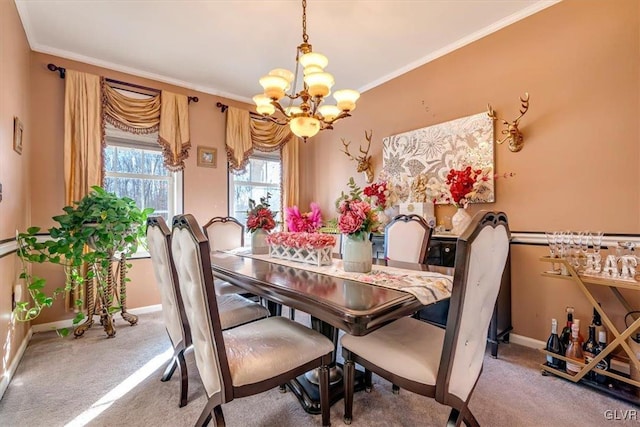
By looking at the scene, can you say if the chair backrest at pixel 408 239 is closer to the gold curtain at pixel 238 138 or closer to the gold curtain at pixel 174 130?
the gold curtain at pixel 238 138

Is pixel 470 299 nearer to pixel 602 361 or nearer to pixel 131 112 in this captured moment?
pixel 602 361

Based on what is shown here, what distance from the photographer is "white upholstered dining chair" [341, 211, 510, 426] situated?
3.53 feet

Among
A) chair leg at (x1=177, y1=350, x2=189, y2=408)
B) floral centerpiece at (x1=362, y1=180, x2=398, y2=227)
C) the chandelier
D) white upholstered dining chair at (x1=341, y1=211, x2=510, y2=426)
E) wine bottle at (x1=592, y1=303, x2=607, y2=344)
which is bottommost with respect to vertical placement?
chair leg at (x1=177, y1=350, x2=189, y2=408)

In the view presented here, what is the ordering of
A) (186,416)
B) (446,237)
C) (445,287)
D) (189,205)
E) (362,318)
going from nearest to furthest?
(362,318) < (445,287) < (186,416) < (446,237) < (189,205)

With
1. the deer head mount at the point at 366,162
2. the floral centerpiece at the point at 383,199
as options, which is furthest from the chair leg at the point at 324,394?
the deer head mount at the point at 366,162

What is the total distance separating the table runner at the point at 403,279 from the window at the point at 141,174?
230 cm

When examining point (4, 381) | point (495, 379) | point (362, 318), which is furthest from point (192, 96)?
point (495, 379)

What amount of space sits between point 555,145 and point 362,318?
2242 mm

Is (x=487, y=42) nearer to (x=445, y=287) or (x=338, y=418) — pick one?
(x=445, y=287)

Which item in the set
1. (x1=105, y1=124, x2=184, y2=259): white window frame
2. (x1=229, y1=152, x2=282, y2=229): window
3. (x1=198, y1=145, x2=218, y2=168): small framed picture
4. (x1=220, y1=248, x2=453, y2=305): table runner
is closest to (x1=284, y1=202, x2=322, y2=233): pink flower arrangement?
(x1=220, y1=248, x2=453, y2=305): table runner

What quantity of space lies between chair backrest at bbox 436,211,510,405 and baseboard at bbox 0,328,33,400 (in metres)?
2.43

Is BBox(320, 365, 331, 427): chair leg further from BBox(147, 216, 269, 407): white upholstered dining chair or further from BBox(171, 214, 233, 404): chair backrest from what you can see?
BBox(147, 216, 269, 407): white upholstered dining chair

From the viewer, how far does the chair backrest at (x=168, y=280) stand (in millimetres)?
1518

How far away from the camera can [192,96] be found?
Result: 3670 millimetres
